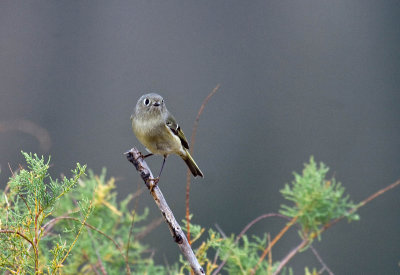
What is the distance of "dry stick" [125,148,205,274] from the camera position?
63cm

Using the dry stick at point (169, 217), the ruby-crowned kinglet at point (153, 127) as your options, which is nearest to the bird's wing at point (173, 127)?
the ruby-crowned kinglet at point (153, 127)

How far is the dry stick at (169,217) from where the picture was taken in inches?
24.9

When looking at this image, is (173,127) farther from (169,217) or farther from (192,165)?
(169,217)

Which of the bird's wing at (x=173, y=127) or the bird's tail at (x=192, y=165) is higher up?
the bird's wing at (x=173, y=127)

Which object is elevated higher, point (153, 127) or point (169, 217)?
point (153, 127)

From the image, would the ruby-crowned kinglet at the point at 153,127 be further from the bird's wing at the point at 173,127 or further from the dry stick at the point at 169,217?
the dry stick at the point at 169,217


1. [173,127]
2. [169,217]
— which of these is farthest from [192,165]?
[169,217]

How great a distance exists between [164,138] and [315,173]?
1.05 ft

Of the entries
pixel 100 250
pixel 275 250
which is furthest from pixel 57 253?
pixel 275 250

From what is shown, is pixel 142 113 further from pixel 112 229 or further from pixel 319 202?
pixel 319 202

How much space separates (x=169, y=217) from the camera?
671mm

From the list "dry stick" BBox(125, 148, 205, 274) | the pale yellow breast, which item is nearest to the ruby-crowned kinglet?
the pale yellow breast

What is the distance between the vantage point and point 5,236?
597mm

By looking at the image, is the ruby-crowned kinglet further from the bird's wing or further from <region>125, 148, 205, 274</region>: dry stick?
<region>125, 148, 205, 274</region>: dry stick
